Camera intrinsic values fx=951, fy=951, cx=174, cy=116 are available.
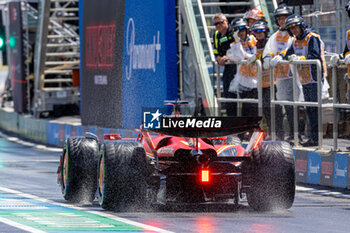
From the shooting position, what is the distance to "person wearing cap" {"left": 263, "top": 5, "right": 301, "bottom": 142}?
15.4 meters

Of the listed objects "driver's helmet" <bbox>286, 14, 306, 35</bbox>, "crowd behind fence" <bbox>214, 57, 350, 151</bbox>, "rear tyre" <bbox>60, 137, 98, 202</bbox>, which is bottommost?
"rear tyre" <bbox>60, 137, 98, 202</bbox>

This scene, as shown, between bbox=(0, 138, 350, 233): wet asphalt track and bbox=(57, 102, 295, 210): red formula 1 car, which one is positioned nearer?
bbox=(0, 138, 350, 233): wet asphalt track

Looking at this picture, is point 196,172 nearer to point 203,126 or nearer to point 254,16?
point 203,126

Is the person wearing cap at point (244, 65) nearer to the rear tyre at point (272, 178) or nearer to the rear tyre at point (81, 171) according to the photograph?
the rear tyre at point (81, 171)

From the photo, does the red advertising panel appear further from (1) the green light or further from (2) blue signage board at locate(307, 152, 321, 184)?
(2) blue signage board at locate(307, 152, 321, 184)

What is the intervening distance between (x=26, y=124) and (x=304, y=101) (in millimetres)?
15742

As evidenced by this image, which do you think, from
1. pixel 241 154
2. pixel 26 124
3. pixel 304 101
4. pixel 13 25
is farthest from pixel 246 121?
pixel 13 25

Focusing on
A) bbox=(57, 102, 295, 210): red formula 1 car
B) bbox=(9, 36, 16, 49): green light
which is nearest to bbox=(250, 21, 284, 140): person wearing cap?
bbox=(57, 102, 295, 210): red formula 1 car

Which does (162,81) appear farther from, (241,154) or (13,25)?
(13,25)

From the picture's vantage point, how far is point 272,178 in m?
10.5

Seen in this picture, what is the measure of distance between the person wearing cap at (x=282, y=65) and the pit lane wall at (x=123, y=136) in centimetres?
73

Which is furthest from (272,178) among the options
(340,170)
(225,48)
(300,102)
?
(225,48)

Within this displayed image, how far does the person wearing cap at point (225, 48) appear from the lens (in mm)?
17359

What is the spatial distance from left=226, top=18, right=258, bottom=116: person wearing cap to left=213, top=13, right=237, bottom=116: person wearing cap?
270 millimetres
